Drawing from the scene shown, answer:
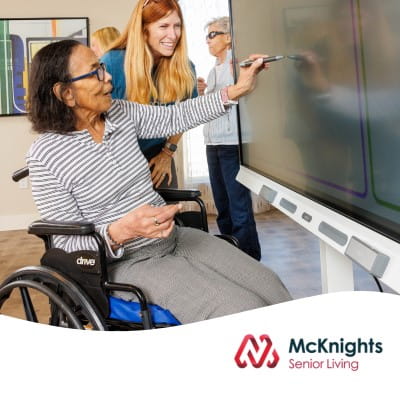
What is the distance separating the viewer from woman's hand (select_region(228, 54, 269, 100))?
160cm

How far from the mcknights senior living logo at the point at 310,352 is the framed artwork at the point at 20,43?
4943 millimetres

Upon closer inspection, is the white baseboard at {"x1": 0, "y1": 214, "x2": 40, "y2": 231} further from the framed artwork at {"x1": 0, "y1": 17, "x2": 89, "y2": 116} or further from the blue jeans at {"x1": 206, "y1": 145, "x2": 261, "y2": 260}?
the blue jeans at {"x1": 206, "y1": 145, "x2": 261, "y2": 260}

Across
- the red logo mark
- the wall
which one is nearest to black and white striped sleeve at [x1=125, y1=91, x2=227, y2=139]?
the red logo mark

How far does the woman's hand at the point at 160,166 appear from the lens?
2.14 metres

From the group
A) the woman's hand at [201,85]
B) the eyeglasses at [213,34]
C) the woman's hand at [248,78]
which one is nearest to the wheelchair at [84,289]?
the woman's hand at [248,78]

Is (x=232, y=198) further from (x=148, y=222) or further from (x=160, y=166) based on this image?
(x=148, y=222)

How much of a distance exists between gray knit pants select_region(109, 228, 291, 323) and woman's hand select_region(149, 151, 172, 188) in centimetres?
51

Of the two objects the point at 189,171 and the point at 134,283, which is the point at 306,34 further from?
the point at 189,171

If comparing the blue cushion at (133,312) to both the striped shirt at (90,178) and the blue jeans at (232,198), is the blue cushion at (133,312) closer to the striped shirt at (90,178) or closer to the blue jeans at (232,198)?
the striped shirt at (90,178)

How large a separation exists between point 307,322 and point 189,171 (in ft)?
15.8

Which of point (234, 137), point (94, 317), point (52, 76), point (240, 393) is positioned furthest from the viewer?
point (234, 137)

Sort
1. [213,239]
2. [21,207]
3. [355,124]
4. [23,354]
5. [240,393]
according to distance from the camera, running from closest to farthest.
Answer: [240,393], [23,354], [355,124], [213,239], [21,207]

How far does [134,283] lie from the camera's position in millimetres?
1406

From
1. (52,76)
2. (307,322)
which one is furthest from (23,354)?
(52,76)
